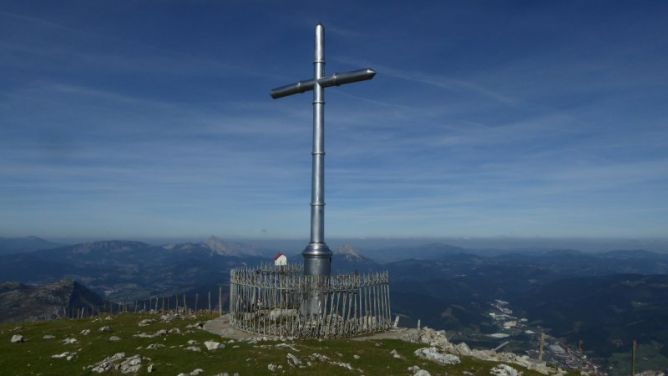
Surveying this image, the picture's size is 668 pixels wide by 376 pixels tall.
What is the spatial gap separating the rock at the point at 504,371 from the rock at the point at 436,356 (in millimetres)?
1917

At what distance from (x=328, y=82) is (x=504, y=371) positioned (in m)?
20.5

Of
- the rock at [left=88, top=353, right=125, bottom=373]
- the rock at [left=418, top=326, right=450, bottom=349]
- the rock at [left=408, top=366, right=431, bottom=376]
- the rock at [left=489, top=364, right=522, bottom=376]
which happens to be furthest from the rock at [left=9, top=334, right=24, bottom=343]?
the rock at [left=489, top=364, right=522, bottom=376]

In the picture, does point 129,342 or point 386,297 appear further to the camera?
point 386,297

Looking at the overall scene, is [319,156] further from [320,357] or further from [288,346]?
[320,357]

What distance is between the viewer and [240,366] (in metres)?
20.1

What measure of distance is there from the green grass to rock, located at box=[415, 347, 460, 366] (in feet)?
1.61

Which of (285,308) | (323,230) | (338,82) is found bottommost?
(285,308)

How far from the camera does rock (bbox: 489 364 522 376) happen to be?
74.6ft

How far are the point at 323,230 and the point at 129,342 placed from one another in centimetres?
1368

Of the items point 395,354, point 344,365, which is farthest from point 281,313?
point 344,365

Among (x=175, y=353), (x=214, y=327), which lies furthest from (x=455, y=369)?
(x=214, y=327)

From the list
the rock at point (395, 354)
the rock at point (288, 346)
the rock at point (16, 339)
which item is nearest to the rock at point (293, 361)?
the rock at point (288, 346)

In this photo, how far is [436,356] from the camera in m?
24.5

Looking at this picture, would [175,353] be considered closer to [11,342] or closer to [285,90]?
[11,342]
